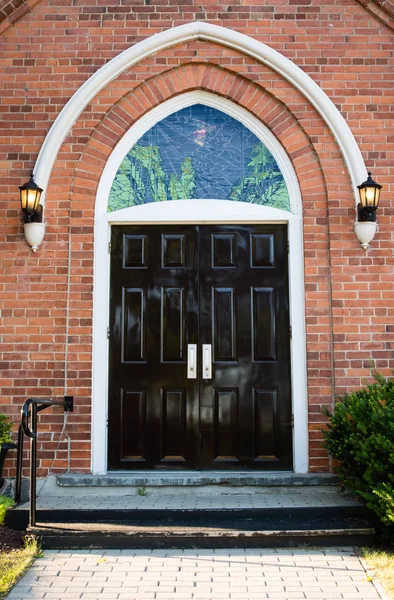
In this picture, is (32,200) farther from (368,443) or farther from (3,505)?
(368,443)

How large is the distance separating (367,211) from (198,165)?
1.80 meters

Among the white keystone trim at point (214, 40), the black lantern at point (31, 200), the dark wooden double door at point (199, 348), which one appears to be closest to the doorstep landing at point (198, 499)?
the dark wooden double door at point (199, 348)

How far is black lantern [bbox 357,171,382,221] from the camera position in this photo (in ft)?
17.1

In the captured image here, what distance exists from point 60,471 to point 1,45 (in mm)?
4385

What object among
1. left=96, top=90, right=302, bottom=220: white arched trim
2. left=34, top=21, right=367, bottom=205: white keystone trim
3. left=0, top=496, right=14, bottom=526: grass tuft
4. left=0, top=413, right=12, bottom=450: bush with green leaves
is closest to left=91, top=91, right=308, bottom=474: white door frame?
left=96, top=90, right=302, bottom=220: white arched trim

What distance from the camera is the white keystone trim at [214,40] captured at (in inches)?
214

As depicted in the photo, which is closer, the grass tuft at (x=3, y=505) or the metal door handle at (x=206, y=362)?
the grass tuft at (x=3, y=505)

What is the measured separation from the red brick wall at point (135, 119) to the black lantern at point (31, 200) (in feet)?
0.61

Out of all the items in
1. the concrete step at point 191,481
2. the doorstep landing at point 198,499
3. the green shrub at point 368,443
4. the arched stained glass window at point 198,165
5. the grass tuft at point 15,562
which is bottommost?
the grass tuft at point 15,562

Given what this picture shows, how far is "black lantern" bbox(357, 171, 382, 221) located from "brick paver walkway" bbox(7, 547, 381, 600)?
9.89 ft

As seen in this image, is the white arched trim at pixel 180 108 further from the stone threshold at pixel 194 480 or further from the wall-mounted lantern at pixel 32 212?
the stone threshold at pixel 194 480

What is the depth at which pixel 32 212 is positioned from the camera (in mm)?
5258

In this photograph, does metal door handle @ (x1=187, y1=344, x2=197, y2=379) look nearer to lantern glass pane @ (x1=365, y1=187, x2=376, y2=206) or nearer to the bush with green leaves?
the bush with green leaves

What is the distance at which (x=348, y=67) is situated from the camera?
18.3 ft
